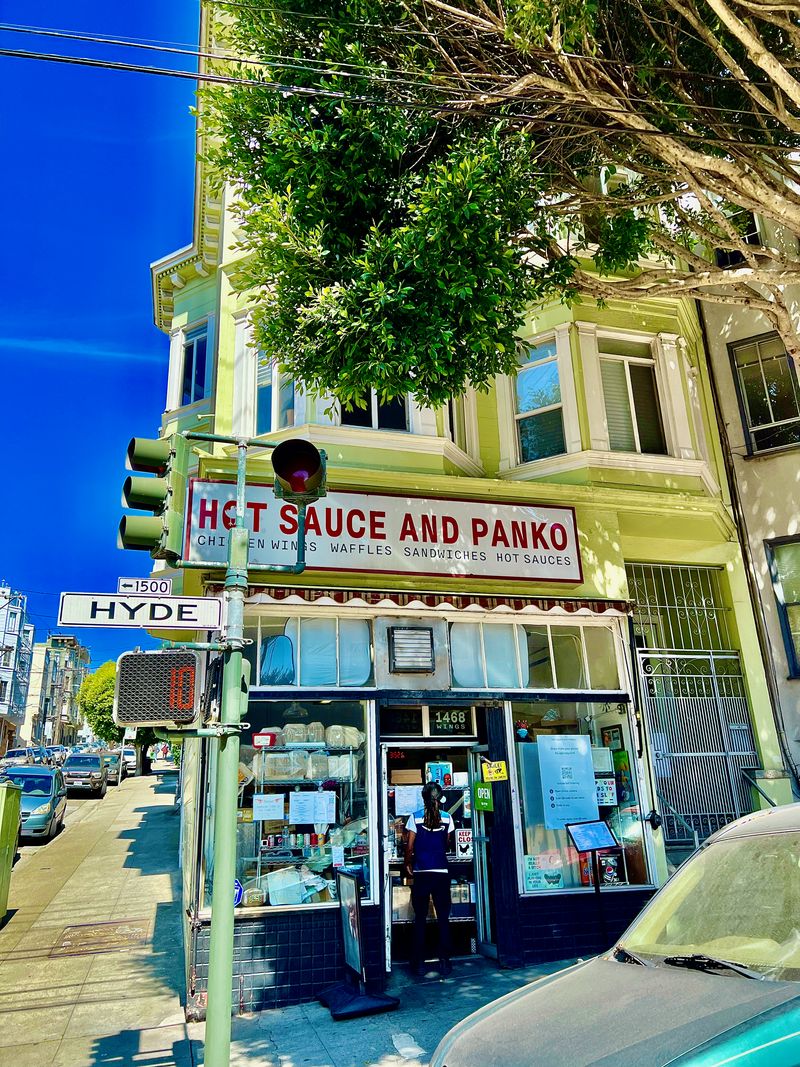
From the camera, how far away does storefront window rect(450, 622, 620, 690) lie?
10238 millimetres

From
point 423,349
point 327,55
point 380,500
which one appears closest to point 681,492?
point 380,500

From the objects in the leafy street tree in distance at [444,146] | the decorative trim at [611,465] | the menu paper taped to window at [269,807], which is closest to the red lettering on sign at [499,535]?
the decorative trim at [611,465]

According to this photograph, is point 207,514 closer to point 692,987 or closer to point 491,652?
A: point 491,652

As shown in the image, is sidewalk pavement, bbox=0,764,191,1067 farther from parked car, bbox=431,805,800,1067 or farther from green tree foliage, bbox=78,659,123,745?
green tree foliage, bbox=78,659,123,745

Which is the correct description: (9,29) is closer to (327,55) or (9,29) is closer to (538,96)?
(327,55)

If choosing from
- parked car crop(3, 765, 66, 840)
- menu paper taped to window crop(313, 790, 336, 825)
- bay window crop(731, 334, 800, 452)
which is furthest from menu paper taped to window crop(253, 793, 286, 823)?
parked car crop(3, 765, 66, 840)

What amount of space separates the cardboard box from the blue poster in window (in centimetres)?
158

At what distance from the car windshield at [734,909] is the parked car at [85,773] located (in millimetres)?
29378

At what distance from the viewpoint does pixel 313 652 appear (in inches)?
379

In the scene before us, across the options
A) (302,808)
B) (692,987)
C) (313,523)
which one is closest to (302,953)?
(302,808)

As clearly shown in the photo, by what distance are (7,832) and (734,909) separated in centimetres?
1194

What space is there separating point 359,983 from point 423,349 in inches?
253

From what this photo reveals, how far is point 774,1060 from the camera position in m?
2.67

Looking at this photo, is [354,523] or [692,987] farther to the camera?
[354,523]
